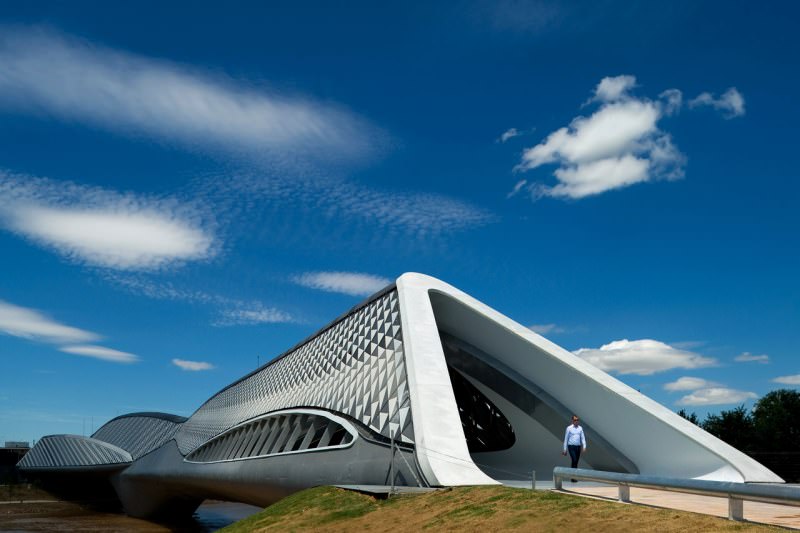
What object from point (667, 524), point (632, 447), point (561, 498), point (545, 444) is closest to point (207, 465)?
point (545, 444)

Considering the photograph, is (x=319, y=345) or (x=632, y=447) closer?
(x=632, y=447)

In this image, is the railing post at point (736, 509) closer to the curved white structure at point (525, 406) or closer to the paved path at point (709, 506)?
the paved path at point (709, 506)

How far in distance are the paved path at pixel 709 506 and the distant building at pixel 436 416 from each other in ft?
8.52

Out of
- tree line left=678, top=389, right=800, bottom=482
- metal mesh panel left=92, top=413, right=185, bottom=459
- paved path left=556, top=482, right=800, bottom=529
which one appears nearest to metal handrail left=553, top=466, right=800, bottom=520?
paved path left=556, top=482, right=800, bottom=529

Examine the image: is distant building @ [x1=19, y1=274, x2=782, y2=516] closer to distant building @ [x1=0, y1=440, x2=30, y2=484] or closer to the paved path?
the paved path

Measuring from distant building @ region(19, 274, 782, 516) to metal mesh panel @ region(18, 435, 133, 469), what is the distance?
2900cm

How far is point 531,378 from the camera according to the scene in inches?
862

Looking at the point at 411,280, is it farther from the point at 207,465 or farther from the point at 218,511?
the point at 218,511

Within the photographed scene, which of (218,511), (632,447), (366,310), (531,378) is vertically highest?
(366,310)

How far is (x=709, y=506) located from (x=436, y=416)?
672cm

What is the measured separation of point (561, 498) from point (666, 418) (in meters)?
7.87

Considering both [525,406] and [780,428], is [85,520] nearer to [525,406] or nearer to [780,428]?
[525,406]

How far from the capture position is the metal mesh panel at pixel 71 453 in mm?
59469

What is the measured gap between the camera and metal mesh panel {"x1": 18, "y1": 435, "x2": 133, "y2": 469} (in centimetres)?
5947
